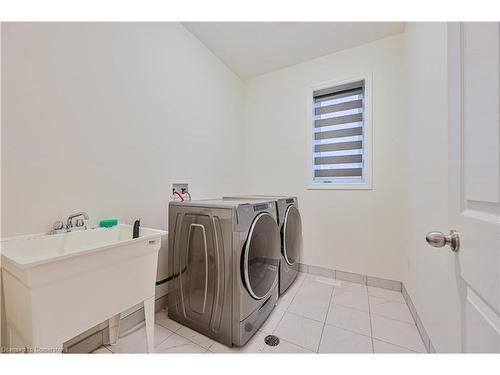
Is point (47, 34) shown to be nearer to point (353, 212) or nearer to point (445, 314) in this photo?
point (445, 314)

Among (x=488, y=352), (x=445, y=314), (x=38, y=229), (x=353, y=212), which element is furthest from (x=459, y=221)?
(x=38, y=229)

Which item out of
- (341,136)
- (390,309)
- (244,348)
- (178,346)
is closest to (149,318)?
(178,346)

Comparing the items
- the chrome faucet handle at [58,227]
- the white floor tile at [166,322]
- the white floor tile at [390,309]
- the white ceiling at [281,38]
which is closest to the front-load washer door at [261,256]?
the white floor tile at [166,322]

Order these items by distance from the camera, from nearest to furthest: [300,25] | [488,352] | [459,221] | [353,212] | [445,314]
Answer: [488,352], [459,221], [445,314], [300,25], [353,212]

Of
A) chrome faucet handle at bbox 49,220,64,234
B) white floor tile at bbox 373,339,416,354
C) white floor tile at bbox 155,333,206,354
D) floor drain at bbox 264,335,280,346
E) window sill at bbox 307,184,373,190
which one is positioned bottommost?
white floor tile at bbox 373,339,416,354

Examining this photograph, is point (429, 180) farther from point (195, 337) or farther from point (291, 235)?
point (195, 337)

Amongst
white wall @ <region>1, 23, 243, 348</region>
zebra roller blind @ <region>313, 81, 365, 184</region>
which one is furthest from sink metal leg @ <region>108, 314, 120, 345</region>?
zebra roller blind @ <region>313, 81, 365, 184</region>

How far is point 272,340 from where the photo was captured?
1.28 m

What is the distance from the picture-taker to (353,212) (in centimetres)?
208

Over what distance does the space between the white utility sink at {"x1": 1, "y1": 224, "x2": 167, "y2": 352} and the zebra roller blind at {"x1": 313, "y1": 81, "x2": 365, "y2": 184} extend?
1864 millimetres

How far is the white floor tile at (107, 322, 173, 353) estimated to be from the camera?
119 cm

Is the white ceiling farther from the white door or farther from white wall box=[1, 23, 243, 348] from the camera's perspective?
the white door

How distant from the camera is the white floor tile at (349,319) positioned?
1403mm
